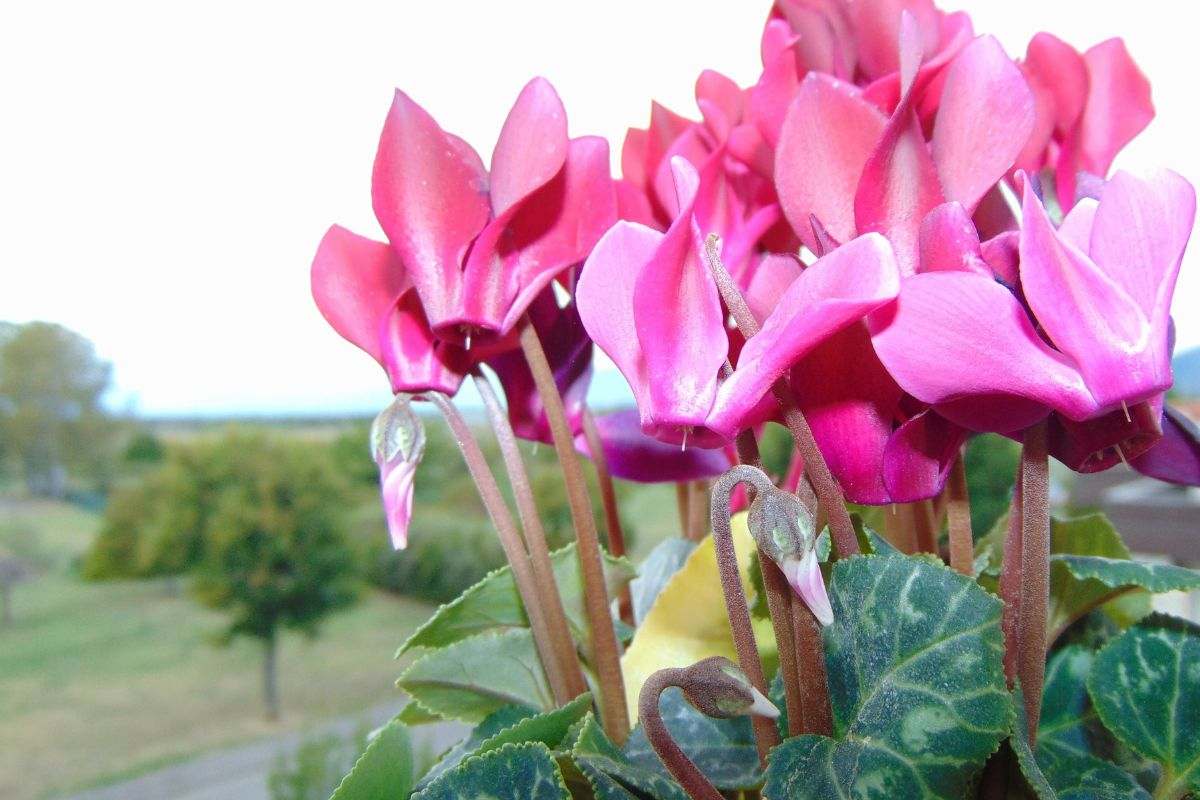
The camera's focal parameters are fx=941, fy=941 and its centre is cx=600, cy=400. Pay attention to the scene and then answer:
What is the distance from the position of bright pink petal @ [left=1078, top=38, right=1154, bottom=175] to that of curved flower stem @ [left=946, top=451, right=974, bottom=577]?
15 centimetres

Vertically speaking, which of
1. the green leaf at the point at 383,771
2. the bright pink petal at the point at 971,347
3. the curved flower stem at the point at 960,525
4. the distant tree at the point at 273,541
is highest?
the bright pink petal at the point at 971,347

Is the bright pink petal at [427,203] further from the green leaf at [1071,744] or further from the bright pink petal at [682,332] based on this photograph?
the green leaf at [1071,744]

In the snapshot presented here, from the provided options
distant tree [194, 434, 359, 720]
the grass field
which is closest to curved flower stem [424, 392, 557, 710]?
the grass field

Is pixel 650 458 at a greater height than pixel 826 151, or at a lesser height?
lesser

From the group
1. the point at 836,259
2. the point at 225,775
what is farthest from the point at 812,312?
the point at 225,775

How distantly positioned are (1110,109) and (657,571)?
274 millimetres

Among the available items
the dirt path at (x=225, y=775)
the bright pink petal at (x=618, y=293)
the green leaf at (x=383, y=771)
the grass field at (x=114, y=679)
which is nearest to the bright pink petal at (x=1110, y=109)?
the bright pink petal at (x=618, y=293)

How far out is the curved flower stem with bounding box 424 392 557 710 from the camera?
31 centimetres

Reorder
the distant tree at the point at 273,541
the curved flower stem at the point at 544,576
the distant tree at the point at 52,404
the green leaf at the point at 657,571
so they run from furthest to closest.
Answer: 1. the distant tree at the point at 273,541
2. the distant tree at the point at 52,404
3. the green leaf at the point at 657,571
4. the curved flower stem at the point at 544,576

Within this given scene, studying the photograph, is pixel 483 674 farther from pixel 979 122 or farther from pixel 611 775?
pixel 979 122

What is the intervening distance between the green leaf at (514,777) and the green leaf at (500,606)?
9 cm

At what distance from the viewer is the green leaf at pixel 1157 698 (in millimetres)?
298

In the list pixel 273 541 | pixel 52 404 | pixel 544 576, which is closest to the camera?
pixel 544 576

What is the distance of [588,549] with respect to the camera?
1.03 feet
